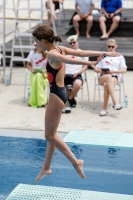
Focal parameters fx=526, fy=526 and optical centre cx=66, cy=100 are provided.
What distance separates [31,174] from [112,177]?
3.57 feet

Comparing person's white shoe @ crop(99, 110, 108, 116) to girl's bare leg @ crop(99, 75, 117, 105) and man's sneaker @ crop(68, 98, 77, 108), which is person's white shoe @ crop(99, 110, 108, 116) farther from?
man's sneaker @ crop(68, 98, 77, 108)

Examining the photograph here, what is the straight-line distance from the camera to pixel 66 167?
7297 millimetres

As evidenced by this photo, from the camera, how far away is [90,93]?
34.7 feet

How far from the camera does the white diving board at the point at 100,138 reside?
288 inches

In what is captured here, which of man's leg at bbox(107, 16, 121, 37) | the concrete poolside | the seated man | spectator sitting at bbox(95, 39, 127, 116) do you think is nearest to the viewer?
the concrete poolside

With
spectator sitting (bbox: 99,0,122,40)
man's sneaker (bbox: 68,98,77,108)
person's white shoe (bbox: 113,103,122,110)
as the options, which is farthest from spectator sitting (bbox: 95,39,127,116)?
spectator sitting (bbox: 99,0,122,40)

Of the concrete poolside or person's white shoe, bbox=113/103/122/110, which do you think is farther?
person's white shoe, bbox=113/103/122/110

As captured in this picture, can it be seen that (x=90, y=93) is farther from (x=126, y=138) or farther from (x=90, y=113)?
(x=126, y=138)

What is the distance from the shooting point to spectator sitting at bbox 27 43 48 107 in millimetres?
9609

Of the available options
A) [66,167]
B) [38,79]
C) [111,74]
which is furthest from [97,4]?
[66,167]

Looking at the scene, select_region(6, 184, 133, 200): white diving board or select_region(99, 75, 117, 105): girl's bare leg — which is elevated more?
select_region(99, 75, 117, 105): girl's bare leg

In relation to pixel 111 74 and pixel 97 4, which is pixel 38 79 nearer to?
pixel 111 74

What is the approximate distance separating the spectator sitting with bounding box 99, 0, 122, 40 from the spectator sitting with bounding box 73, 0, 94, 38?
0.98 ft

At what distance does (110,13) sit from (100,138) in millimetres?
6301
